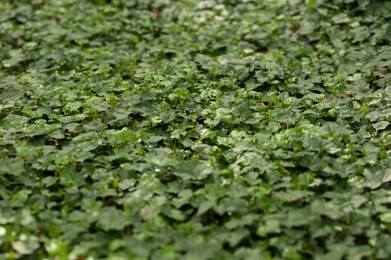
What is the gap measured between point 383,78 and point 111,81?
259 cm

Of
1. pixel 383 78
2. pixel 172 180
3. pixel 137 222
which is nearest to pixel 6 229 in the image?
pixel 137 222

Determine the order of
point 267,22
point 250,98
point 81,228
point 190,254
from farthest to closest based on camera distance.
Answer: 1. point 267,22
2. point 250,98
3. point 81,228
4. point 190,254

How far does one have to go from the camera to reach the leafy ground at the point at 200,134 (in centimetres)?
327

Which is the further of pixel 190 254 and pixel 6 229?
pixel 6 229

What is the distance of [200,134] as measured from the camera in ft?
14.6

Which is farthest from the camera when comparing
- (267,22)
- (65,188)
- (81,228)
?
(267,22)

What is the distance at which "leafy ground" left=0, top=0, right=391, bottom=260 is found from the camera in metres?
3.27

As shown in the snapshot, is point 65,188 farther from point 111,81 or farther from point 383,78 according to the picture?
point 383,78

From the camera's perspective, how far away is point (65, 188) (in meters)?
3.70

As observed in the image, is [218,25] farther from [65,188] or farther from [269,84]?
[65,188]

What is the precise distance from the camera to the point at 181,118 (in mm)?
4656

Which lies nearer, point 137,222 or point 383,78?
point 137,222

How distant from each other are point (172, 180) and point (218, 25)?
3467 millimetres

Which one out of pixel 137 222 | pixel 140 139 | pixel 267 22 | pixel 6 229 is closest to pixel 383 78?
pixel 267 22
